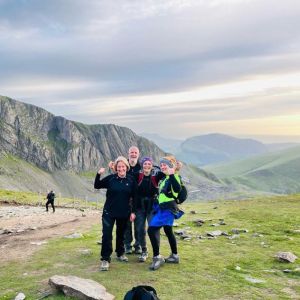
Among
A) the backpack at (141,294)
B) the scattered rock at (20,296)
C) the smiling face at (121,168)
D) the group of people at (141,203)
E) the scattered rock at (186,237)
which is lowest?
the scattered rock at (20,296)

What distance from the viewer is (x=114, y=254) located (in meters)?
16.1

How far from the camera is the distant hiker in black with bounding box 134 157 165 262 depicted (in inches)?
585

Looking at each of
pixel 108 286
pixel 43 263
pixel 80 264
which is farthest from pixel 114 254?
pixel 108 286

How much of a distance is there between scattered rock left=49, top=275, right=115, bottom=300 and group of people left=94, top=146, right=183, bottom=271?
1989mm

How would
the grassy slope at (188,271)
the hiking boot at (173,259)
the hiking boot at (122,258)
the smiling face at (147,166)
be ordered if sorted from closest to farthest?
1. the grassy slope at (188,271)
2. the hiking boot at (173,259)
3. the smiling face at (147,166)
4. the hiking boot at (122,258)

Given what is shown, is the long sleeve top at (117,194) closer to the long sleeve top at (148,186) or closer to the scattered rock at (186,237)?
the long sleeve top at (148,186)

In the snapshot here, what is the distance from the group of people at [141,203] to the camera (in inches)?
555

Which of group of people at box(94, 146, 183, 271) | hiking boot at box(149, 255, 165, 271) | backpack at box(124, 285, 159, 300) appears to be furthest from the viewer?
group of people at box(94, 146, 183, 271)

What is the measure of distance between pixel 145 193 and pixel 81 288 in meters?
4.70

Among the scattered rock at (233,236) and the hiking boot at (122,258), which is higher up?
the hiking boot at (122,258)

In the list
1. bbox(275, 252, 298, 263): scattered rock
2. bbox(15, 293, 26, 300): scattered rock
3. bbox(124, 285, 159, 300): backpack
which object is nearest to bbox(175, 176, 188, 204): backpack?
bbox(124, 285, 159, 300): backpack

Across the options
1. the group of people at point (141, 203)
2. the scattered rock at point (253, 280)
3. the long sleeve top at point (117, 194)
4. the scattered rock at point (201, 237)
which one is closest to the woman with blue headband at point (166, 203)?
the group of people at point (141, 203)

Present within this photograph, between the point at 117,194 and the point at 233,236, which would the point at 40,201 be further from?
the point at 117,194

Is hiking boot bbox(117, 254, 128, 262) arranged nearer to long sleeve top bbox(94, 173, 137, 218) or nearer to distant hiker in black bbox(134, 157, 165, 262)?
distant hiker in black bbox(134, 157, 165, 262)
